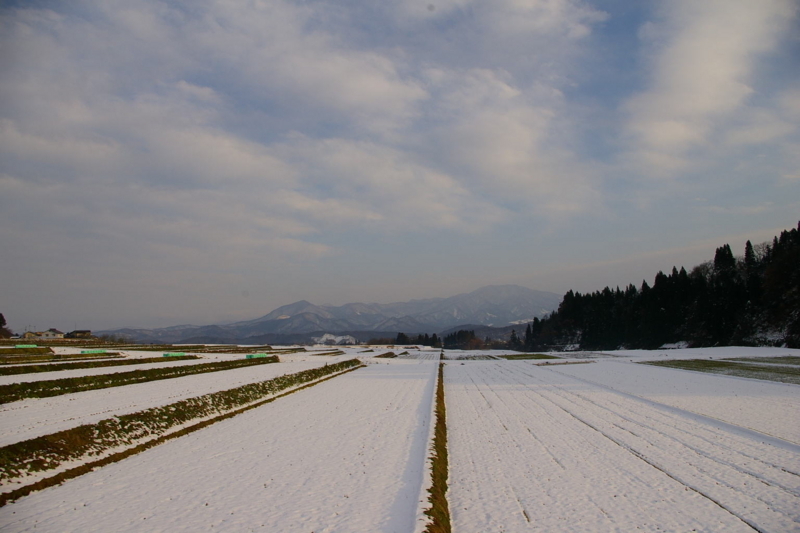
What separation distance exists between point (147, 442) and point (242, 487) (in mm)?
6175

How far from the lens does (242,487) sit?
33.1 feet

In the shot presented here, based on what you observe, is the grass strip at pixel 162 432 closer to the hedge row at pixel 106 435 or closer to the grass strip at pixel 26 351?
the hedge row at pixel 106 435

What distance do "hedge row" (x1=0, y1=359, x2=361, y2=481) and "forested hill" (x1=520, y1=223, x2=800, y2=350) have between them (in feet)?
257

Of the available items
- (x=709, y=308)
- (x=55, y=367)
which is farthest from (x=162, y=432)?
(x=709, y=308)

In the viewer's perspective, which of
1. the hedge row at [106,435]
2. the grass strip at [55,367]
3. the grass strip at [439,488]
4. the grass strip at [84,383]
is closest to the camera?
the grass strip at [439,488]

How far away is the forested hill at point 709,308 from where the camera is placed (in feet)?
216

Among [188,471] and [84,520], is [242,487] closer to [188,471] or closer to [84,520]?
[188,471]

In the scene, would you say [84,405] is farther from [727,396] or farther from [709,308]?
[709,308]

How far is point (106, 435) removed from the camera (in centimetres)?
1350

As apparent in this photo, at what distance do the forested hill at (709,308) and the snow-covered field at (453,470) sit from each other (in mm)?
59164

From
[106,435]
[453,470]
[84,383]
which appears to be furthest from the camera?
[84,383]

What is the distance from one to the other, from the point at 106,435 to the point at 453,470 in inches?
433

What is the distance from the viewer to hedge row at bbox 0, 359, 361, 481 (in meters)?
10.8

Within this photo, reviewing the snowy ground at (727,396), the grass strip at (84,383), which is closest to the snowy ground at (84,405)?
the grass strip at (84,383)
